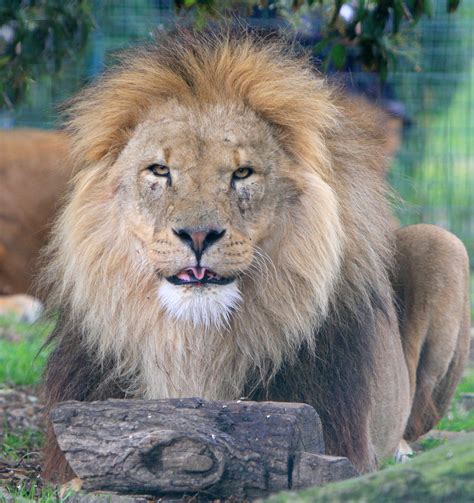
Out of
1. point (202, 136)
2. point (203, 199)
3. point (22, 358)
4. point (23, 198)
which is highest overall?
point (202, 136)

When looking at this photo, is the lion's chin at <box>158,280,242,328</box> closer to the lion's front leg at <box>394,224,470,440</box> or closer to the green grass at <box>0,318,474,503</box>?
the green grass at <box>0,318,474,503</box>

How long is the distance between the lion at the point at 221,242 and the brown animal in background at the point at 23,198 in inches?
220

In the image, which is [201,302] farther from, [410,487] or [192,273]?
[410,487]

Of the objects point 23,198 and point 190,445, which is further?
point 23,198

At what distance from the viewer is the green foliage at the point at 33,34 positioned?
464cm

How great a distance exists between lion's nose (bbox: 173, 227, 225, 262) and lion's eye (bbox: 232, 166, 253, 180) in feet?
0.88

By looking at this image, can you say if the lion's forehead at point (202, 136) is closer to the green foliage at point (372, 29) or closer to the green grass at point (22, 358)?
the green foliage at point (372, 29)

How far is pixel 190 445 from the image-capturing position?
293 centimetres

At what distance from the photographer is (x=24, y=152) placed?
9.60 meters

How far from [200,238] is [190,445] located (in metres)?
0.63

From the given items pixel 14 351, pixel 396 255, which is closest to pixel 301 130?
pixel 396 255

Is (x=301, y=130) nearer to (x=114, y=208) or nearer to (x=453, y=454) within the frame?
(x=114, y=208)

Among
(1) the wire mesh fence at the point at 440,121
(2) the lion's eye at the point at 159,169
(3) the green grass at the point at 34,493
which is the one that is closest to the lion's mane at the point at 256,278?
(2) the lion's eye at the point at 159,169

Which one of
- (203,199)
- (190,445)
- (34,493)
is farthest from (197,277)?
(34,493)
